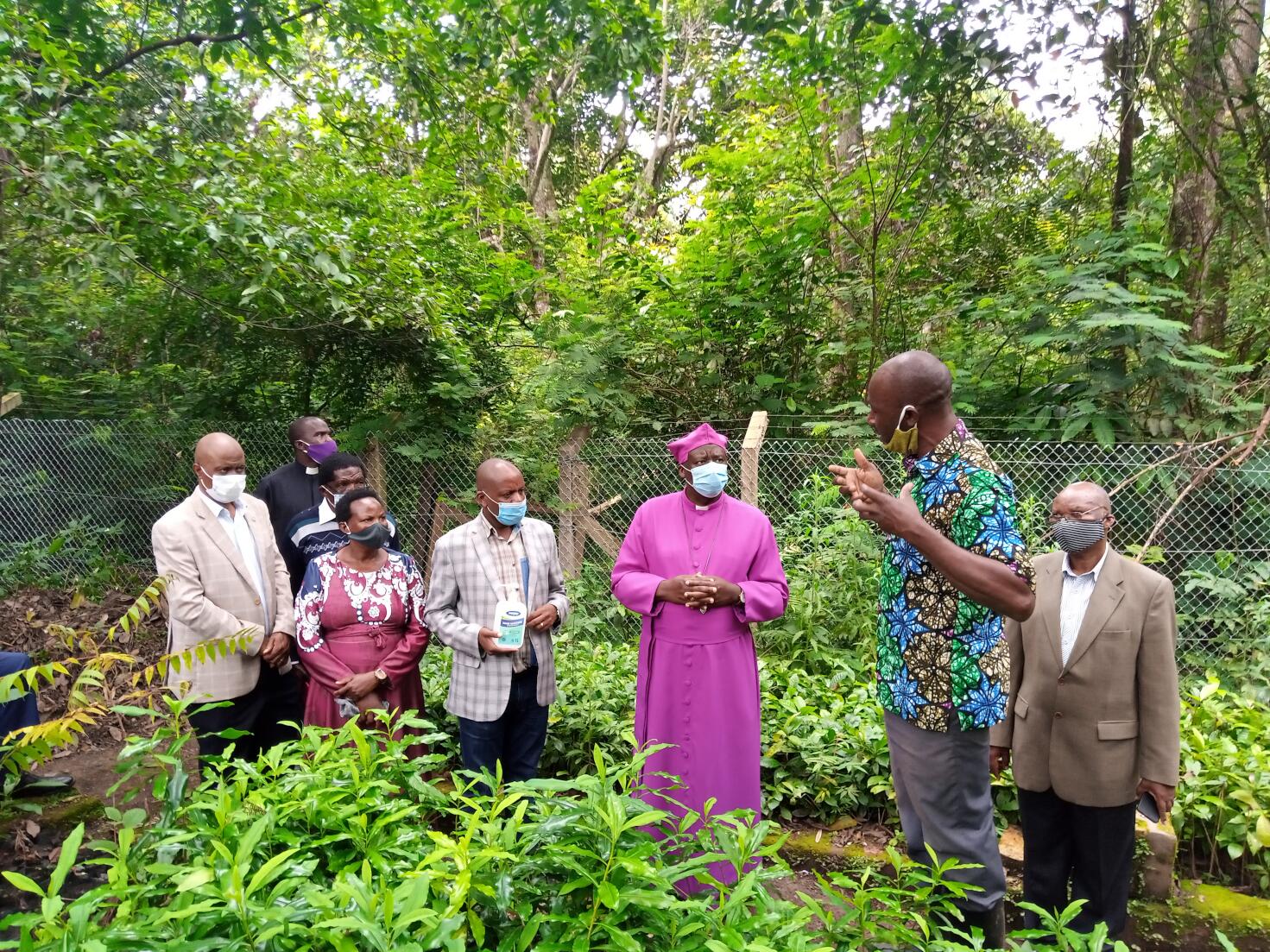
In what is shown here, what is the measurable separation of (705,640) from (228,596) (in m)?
2.20

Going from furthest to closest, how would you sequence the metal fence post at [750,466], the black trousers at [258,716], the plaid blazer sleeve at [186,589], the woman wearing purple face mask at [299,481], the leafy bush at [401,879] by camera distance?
the metal fence post at [750,466] → the woman wearing purple face mask at [299,481] → the black trousers at [258,716] → the plaid blazer sleeve at [186,589] → the leafy bush at [401,879]

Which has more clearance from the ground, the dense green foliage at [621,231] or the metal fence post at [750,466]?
the dense green foliage at [621,231]

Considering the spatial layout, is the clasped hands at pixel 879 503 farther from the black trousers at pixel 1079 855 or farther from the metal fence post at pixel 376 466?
the metal fence post at pixel 376 466

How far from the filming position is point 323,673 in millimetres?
3477

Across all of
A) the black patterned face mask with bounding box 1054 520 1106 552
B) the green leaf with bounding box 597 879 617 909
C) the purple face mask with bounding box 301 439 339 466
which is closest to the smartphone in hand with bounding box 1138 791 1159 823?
the black patterned face mask with bounding box 1054 520 1106 552

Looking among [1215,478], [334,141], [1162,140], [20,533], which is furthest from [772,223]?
[20,533]

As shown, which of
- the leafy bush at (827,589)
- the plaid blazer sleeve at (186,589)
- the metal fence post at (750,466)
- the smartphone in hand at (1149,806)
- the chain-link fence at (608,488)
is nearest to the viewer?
the smartphone in hand at (1149,806)

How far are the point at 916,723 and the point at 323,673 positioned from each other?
96.5 inches

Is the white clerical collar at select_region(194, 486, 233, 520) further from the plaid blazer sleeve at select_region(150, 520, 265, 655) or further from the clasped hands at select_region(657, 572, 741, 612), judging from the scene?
the clasped hands at select_region(657, 572, 741, 612)

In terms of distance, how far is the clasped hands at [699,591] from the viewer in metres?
3.16

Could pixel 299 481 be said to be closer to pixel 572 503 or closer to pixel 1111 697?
pixel 572 503

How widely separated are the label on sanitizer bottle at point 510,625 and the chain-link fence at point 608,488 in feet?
9.06

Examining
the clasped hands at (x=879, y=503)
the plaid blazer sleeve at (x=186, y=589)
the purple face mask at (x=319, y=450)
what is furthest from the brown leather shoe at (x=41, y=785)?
the clasped hands at (x=879, y=503)

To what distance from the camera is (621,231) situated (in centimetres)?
894
